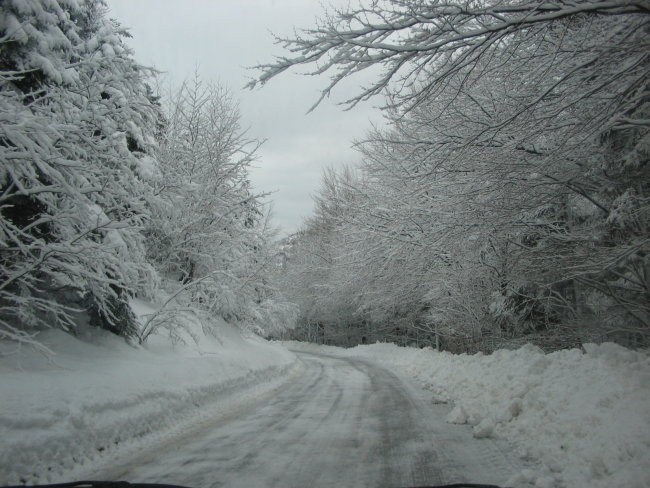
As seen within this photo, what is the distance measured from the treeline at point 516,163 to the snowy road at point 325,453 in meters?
2.57

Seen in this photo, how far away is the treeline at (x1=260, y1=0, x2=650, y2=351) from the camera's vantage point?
409 cm

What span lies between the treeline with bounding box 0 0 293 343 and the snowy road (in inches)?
95.6

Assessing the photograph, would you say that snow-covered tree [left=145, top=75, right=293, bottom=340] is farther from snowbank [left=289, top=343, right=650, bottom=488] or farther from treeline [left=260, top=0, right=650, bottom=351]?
snowbank [left=289, top=343, right=650, bottom=488]

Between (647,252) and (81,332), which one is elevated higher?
(647,252)

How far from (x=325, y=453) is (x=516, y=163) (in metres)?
4.46

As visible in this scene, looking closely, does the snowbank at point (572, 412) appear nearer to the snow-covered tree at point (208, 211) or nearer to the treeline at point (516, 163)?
the treeline at point (516, 163)

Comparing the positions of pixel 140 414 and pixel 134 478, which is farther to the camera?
pixel 140 414

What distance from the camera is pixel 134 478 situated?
172 inches

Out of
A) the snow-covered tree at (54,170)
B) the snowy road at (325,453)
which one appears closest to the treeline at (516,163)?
the snowy road at (325,453)

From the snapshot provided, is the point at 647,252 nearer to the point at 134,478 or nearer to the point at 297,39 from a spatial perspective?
the point at 297,39

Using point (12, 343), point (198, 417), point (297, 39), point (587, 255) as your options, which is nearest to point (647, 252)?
point (587, 255)

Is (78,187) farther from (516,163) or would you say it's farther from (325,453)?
(516,163)

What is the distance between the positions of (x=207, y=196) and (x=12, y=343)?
922cm

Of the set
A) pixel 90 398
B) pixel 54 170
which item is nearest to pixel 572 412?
pixel 90 398
